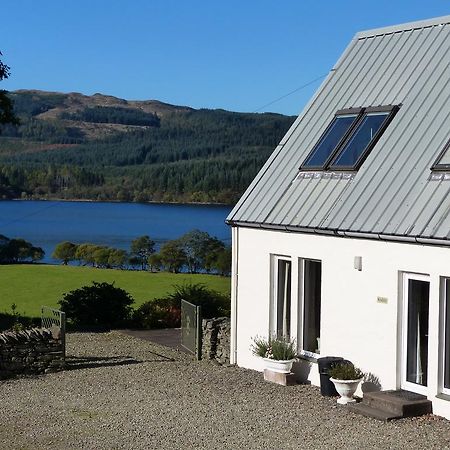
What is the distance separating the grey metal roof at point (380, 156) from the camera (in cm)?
1348

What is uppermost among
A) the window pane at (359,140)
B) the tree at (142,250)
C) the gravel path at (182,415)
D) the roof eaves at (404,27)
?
the roof eaves at (404,27)

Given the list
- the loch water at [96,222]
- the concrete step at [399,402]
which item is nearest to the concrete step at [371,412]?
the concrete step at [399,402]

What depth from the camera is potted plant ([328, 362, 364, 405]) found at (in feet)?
44.4

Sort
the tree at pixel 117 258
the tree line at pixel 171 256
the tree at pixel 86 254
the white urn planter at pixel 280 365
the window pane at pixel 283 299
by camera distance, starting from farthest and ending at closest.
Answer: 1. the tree at pixel 86 254
2. the tree at pixel 117 258
3. the tree line at pixel 171 256
4. the window pane at pixel 283 299
5. the white urn planter at pixel 280 365

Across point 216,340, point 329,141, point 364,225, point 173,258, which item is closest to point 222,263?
point 173,258

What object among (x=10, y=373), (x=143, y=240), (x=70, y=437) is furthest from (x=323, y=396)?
(x=143, y=240)

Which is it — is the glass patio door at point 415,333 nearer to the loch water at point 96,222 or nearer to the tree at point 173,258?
the loch water at point 96,222

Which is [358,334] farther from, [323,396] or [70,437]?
[70,437]

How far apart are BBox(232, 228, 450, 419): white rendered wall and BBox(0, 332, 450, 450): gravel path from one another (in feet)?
2.77

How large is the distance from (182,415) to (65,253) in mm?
30421

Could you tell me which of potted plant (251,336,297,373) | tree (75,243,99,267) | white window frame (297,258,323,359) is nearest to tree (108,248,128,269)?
tree (75,243,99,267)

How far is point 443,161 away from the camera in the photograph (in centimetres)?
1343

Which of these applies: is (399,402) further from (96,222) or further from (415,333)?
(96,222)

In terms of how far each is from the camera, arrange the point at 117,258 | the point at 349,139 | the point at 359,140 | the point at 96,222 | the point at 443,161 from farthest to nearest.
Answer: the point at 96,222 → the point at 117,258 → the point at 349,139 → the point at 359,140 → the point at 443,161
